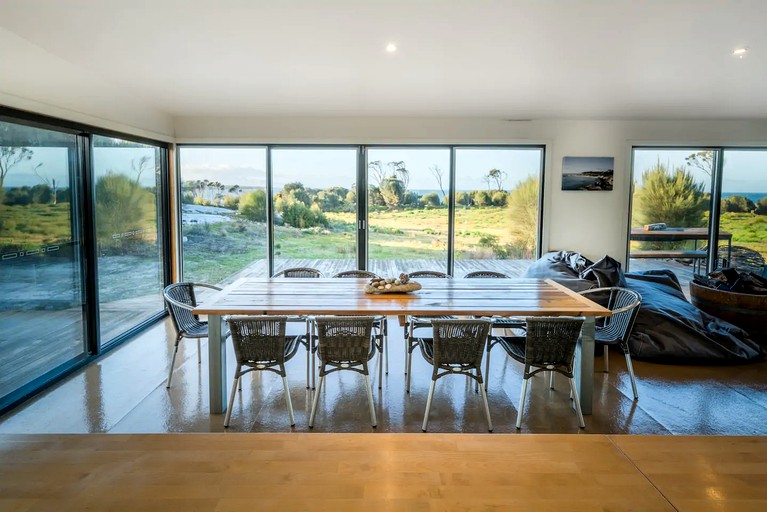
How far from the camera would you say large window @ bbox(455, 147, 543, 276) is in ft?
21.9

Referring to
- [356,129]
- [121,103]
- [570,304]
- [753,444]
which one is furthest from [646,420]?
[121,103]

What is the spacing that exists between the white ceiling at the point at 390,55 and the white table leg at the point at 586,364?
2070 millimetres

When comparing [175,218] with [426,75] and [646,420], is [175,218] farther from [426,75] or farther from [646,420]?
[646,420]

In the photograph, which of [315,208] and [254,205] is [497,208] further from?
[254,205]

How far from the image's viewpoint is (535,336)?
3225mm

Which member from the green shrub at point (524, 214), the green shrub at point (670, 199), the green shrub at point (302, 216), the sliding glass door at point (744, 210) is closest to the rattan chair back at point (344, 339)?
the green shrub at point (302, 216)

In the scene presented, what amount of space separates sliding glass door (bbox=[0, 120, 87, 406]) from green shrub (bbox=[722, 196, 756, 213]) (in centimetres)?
784

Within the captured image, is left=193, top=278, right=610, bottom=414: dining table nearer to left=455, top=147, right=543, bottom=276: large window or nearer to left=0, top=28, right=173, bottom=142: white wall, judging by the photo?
left=0, top=28, right=173, bottom=142: white wall

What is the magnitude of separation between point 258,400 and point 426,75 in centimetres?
319

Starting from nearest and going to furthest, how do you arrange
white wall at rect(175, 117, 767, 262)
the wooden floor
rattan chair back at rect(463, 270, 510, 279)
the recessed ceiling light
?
the wooden floor
the recessed ceiling light
rattan chair back at rect(463, 270, 510, 279)
white wall at rect(175, 117, 767, 262)

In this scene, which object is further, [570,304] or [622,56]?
[622,56]

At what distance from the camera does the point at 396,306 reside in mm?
3518

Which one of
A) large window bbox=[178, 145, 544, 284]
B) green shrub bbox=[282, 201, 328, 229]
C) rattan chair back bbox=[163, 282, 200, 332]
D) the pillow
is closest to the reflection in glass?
large window bbox=[178, 145, 544, 284]

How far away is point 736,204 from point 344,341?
6.39 meters
